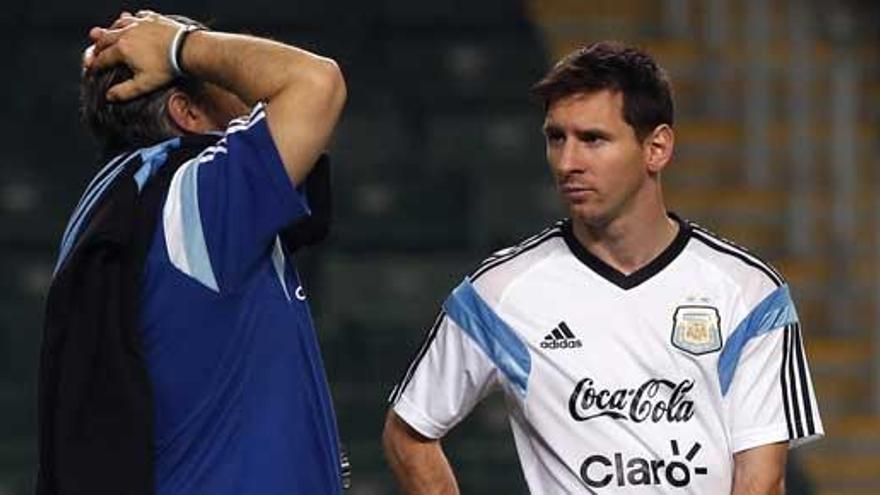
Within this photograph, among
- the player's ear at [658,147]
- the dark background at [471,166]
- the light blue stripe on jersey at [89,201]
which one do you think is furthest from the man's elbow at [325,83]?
the dark background at [471,166]

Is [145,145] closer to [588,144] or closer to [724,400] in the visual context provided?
[588,144]

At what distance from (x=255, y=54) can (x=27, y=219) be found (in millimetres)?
5239

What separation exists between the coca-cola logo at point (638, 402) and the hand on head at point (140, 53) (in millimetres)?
969

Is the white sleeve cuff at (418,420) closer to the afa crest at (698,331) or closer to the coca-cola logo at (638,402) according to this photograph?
the coca-cola logo at (638,402)

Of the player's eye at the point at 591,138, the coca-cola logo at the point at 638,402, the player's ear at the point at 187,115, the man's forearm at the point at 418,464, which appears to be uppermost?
the player's ear at the point at 187,115

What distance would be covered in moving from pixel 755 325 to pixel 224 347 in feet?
3.44

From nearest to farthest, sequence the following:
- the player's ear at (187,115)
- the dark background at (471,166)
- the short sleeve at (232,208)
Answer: the short sleeve at (232,208), the player's ear at (187,115), the dark background at (471,166)

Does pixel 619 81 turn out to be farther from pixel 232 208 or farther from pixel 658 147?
pixel 232 208

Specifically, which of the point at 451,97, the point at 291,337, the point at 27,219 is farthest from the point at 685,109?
the point at 291,337

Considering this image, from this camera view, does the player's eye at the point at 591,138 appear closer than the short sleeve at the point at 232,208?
No

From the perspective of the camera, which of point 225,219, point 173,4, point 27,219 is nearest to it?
point 225,219

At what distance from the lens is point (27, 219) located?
27.3ft

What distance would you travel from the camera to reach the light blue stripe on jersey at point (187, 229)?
3180 millimetres

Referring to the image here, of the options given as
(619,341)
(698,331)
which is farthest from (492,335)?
(698,331)
